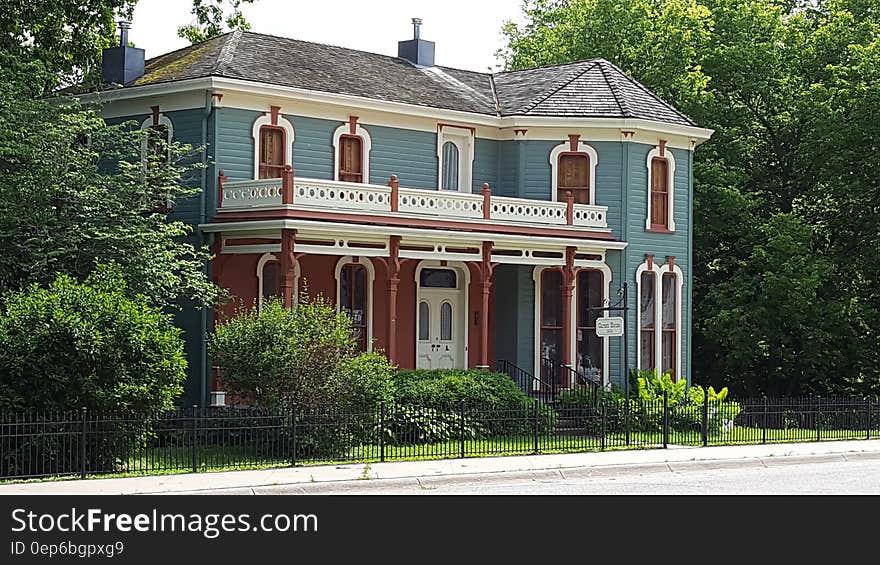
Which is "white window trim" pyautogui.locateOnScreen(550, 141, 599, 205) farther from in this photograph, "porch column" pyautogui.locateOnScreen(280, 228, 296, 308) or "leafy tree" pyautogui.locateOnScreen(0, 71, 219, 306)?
"leafy tree" pyautogui.locateOnScreen(0, 71, 219, 306)

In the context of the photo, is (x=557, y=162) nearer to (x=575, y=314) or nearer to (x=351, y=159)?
(x=575, y=314)

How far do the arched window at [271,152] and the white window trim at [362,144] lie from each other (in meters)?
1.30

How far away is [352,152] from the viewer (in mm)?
33031

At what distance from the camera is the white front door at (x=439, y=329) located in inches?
1353

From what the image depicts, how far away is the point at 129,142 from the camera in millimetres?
31344

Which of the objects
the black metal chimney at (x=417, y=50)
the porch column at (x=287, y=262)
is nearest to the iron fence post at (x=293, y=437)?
the porch column at (x=287, y=262)

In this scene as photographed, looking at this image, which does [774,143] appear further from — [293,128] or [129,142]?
[129,142]

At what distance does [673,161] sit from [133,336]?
1833cm

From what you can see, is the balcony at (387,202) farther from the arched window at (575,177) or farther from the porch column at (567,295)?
the arched window at (575,177)

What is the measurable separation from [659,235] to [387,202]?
28.6ft

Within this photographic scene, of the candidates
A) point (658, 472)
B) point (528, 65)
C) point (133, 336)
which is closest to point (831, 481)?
point (658, 472)

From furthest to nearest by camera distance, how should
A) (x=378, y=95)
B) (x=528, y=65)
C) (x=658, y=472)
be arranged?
1. (x=528, y=65)
2. (x=378, y=95)
3. (x=658, y=472)

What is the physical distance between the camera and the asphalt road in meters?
20.3

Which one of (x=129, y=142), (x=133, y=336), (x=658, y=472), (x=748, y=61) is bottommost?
(x=658, y=472)
